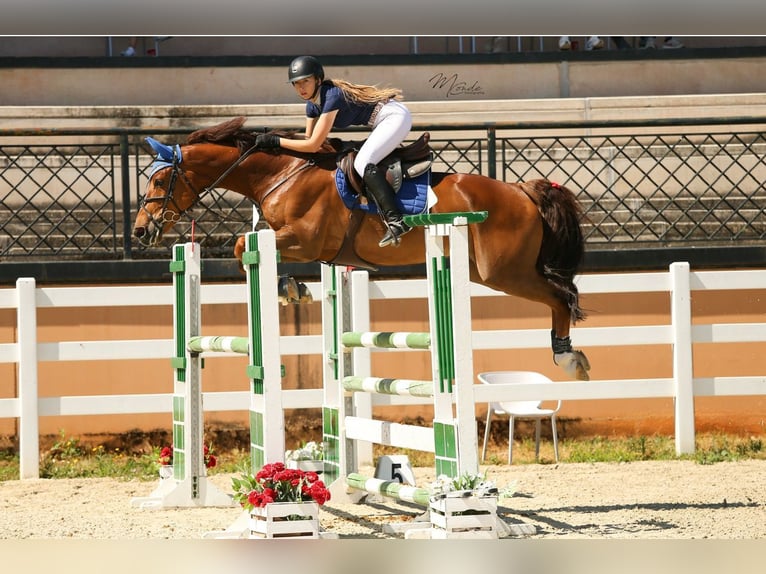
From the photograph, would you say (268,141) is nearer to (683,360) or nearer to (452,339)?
(452,339)

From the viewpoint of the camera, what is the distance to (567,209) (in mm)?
6195

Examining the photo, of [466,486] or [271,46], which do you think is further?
[271,46]

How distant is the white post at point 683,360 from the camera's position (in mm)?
A: 7586

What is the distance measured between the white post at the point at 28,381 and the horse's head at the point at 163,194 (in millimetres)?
1885

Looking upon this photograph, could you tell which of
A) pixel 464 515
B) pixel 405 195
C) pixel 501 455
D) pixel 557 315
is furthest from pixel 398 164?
pixel 501 455

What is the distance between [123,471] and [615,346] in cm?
378

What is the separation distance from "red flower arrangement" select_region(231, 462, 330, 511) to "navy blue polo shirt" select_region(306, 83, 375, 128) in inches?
75.8

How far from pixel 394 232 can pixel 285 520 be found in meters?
1.85

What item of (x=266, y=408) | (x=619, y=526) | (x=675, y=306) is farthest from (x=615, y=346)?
(x=266, y=408)

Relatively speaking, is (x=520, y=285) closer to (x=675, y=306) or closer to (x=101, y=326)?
(x=675, y=306)

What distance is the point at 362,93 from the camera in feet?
17.7

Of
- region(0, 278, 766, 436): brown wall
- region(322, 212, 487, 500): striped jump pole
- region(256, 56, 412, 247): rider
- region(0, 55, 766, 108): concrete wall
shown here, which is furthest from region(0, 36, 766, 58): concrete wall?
region(322, 212, 487, 500): striped jump pole

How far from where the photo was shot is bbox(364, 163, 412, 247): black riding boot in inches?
212

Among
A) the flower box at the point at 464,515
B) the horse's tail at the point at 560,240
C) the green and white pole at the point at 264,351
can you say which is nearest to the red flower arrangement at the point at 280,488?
the green and white pole at the point at 264,351
